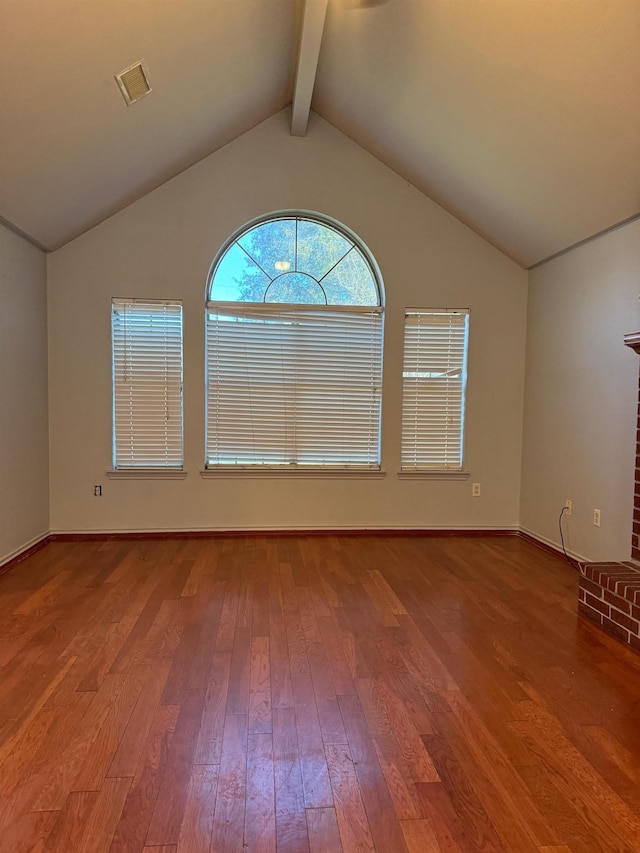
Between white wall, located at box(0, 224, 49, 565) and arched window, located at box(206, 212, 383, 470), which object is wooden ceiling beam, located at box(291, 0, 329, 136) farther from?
white wall, located at box(0, 224, 49, 565)

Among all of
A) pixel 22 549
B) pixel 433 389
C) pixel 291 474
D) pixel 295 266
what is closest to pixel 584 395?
pixel 433 389

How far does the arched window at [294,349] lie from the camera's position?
419 centimetres

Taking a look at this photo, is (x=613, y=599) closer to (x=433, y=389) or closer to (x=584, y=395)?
(x=584, y=395)

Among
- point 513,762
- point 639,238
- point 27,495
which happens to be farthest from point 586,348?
point 27,495

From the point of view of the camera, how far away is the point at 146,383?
13.4 feet

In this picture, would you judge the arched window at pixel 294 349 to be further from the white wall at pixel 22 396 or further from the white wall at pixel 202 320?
the white wall at pixel 22 396

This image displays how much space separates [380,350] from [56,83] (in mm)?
2888

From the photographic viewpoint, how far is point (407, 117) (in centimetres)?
344

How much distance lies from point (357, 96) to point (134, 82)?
167 cm

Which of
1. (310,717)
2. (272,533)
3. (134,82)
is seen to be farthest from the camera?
(272,533)

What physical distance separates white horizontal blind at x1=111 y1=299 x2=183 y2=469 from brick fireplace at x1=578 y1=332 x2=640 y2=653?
127 inches

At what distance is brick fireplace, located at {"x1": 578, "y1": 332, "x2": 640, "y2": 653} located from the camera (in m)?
2.37

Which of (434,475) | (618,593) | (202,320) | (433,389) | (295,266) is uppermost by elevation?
(295,266)

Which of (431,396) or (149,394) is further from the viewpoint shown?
(431,396)
